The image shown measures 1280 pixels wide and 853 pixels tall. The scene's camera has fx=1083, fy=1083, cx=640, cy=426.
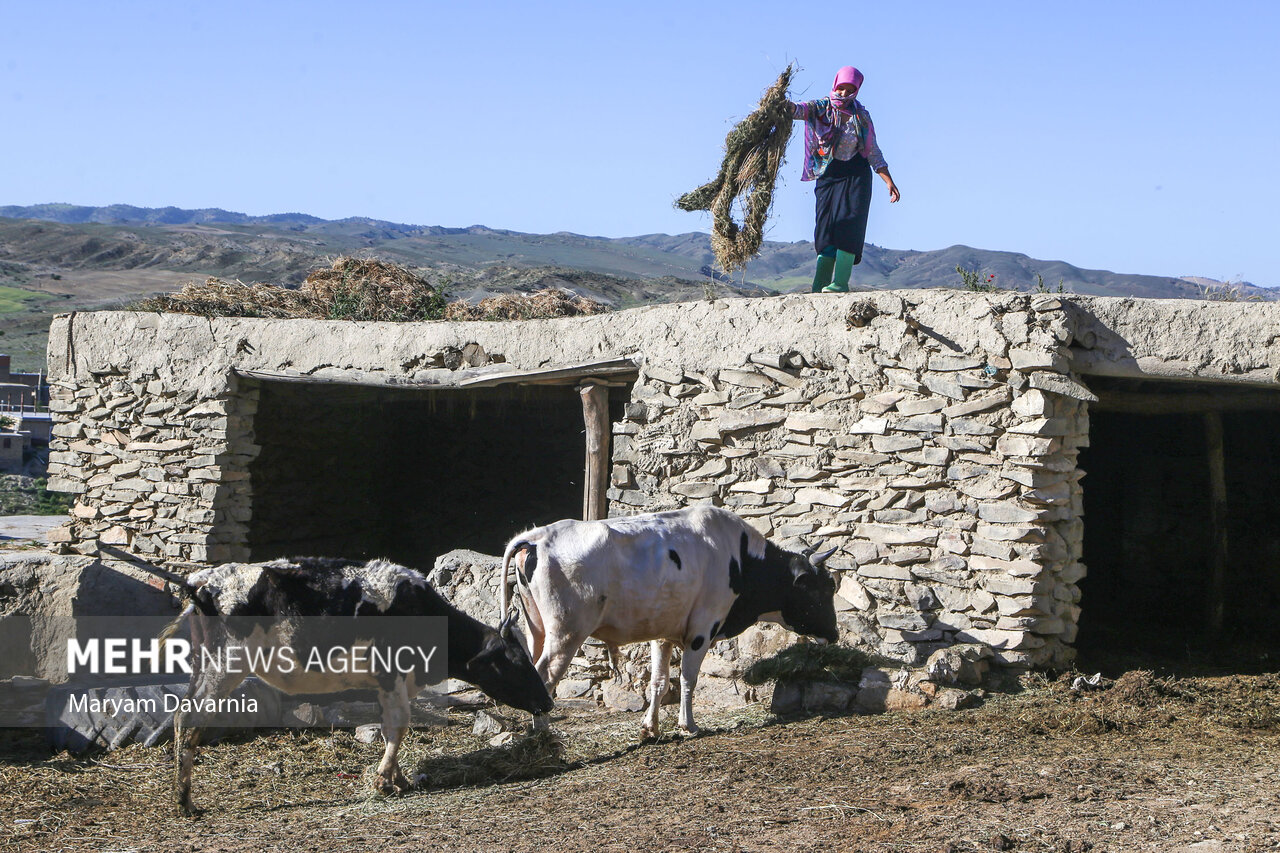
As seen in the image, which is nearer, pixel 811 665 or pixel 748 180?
pixel 811 665

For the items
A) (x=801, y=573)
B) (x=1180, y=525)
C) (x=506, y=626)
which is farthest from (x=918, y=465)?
(x=1180, y=525)

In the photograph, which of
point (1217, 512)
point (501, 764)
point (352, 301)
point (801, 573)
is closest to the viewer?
point (501, 764)

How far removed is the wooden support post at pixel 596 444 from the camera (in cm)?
794

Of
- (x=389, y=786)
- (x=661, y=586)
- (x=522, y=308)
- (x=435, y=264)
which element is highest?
(x=435, y=264)

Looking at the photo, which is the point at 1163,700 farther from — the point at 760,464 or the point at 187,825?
the point at 187,825

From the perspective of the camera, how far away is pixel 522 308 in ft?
35.0

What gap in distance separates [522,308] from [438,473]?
2501mm

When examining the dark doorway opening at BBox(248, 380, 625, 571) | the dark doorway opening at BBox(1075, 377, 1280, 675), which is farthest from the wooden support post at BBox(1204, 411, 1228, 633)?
the dark doorway opening at BBox(248, 380, 625, 571)

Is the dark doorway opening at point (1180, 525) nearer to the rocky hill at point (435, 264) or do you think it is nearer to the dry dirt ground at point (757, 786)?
the dry dirt ground at point (757, 786)

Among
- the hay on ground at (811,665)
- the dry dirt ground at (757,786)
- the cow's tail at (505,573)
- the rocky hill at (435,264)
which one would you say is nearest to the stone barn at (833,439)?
the hay on ground at (811,665)

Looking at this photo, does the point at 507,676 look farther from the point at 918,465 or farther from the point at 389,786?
the point at 918,465

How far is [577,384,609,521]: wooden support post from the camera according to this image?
7.94 metres

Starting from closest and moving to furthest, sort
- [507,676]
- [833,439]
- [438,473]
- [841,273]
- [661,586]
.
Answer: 1. [507,676]
2. [661,586]
3. [833,439]
4. [841,273]
5. [438,473]

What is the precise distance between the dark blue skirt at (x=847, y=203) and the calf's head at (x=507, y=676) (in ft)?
12.6
